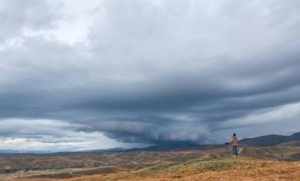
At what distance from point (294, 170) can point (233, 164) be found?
2829 centimetres

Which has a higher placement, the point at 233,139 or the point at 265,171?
the point at 233,139

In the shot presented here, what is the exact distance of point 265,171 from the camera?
6738 centimetres

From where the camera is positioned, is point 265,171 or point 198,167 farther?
point 198,167

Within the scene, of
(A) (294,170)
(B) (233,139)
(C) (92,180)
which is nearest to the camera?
(A) (294,170)

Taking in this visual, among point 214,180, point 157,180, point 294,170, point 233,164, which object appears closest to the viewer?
point 214,180

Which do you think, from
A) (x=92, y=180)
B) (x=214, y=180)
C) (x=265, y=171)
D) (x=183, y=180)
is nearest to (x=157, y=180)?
(x=183, y=180)

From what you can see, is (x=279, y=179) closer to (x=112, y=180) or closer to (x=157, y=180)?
(x=157, y=180)

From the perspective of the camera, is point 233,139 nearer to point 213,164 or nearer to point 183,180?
point 213,164

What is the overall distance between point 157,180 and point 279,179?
68.9 ft

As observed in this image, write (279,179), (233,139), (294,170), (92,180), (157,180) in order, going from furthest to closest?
(92,180) < (233,139) < (157,180) < (294,170) < (279,179)

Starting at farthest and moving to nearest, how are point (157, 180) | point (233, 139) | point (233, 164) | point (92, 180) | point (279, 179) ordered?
1. point (92, 180)
2. point (233, 164)
3. point (233, 139)
4. point (157, 180)
5. point (279, 179)

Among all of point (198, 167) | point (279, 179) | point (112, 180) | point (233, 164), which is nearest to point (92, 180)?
point (112, 180)

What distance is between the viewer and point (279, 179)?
5706cm

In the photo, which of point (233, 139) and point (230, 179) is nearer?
point (230, 179)
